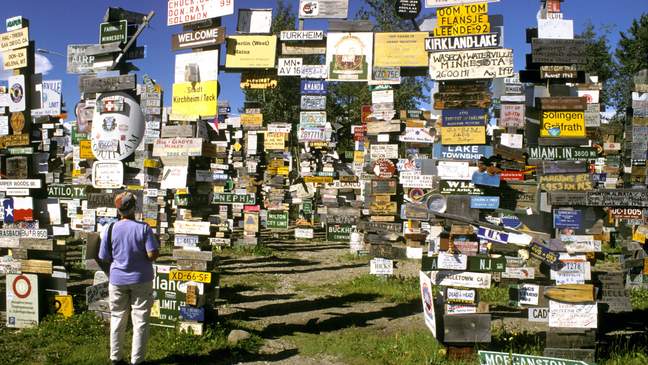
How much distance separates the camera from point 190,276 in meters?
8.09

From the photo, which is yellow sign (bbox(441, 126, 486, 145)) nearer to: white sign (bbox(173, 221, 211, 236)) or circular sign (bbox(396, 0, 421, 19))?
white sign (bbox(173, 221, 211, 236))

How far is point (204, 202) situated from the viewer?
29.1ft

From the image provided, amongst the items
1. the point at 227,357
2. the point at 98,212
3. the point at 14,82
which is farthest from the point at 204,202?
the point at 14,82

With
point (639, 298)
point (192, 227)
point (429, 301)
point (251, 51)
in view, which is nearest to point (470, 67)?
point (429, 301)

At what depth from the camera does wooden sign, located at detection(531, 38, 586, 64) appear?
21.9ft

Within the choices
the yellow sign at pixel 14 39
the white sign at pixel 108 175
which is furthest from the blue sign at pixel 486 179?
the yellow sign at pixel 14 39

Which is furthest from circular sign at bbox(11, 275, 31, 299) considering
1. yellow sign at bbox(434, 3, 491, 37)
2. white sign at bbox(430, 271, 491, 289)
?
yellow sign at bbox(434, 3, 491, 37)

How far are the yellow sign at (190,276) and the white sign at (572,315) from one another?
490cm

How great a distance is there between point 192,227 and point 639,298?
862 centimetres

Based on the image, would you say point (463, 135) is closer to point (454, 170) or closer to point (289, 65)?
point (454, 170)

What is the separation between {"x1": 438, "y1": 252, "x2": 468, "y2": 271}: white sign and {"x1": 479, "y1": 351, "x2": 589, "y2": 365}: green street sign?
1222 millimetres

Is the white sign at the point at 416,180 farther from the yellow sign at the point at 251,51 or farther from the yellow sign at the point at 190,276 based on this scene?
the yellow sign at the point at 190,276

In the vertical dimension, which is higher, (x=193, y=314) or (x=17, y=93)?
(x=17, y=93)

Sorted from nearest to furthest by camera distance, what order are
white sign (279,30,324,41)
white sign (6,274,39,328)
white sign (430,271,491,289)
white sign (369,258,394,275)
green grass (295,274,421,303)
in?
white sign (430,271,491,289)
white sign (6,274,39,328)
white sign (279,30,324,41)
green grass (295,274,421,303)
white sign (369,258,394,275)
